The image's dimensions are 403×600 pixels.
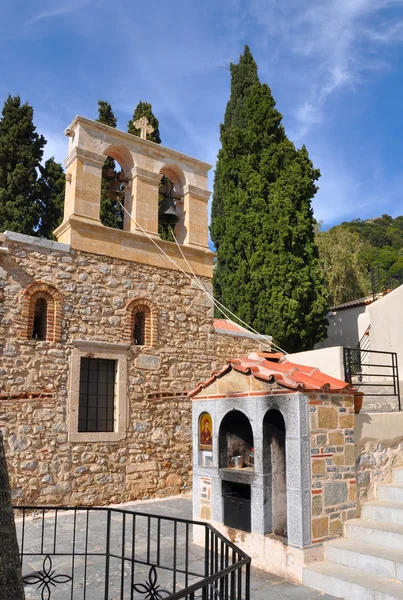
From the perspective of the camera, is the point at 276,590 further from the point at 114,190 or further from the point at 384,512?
the point at 114,190

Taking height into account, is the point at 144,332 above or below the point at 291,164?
below

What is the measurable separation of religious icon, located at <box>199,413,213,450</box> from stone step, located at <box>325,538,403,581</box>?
189 centimetres

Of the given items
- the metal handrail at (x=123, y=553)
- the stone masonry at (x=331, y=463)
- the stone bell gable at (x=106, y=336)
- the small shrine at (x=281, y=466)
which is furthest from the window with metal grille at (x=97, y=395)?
the stone masonry at (x=331, y=463)

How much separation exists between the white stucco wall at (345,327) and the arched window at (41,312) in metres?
9.26

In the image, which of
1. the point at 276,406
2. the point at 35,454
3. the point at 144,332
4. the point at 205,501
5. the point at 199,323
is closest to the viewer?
the point at 276,406

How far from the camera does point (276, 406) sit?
5477mm

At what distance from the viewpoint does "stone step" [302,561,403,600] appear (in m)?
4.34

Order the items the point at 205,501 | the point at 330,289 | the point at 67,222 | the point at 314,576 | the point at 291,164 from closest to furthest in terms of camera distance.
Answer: the point at 314,576
the point at 205,501
the point at 67,222
the point at 291,164
the point at 330,289

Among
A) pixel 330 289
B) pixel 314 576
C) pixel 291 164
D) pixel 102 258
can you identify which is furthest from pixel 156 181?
pixel 330 289

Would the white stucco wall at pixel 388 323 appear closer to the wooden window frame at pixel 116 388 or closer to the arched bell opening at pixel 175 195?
the arched bell opening at pixel 175 195

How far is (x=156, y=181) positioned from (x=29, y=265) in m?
3.31

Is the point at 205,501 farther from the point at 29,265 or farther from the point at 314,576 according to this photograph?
the point at 29,265

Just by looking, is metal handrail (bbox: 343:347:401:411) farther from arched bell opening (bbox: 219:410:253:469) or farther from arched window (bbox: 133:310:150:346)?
arched window (bbox: 133:310:150:346)

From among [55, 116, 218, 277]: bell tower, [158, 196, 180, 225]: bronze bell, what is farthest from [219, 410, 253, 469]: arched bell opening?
[158, 196, 180, 225]: bronze bell
